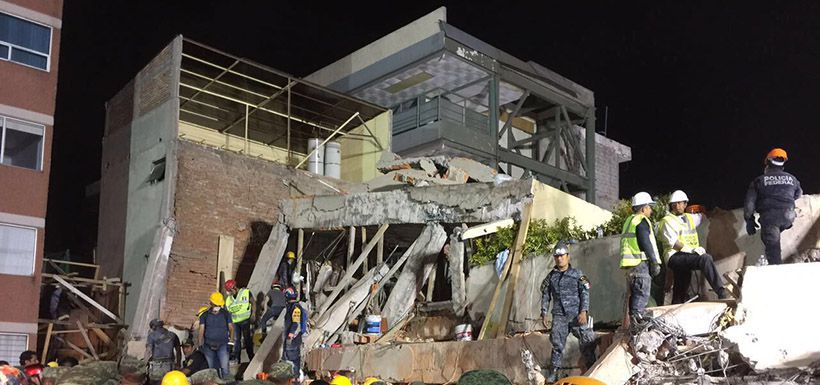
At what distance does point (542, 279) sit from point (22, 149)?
1260 cm

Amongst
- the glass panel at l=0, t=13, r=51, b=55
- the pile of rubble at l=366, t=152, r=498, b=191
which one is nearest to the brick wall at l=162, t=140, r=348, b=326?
the pile of rubble at l=366, t=152, r=498, b=191

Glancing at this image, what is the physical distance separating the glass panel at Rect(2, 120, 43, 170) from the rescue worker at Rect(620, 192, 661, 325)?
47.2 feet

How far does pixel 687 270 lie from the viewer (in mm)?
11484

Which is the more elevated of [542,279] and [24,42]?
[24,42]

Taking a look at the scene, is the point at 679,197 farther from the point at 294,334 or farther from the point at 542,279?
the point at 294,334

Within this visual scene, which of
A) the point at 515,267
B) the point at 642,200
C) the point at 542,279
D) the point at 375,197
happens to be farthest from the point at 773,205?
the point at 375,197

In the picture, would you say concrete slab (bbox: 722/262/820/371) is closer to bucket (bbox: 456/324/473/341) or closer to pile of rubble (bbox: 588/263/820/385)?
pile of rubble (bbox: 588/263/820/385)

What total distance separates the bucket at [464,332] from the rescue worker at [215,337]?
391cm

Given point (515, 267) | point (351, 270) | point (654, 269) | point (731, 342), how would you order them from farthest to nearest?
point (351, 270), point (515, 267), point (654, 269), point (731, 342)

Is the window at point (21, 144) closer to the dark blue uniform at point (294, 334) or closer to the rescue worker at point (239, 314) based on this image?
the rescue worker at point (239, 314)

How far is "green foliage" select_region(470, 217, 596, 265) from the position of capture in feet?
49.0

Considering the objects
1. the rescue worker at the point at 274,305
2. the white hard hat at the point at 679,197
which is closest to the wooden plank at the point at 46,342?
the rescue worker at the point at 274,305

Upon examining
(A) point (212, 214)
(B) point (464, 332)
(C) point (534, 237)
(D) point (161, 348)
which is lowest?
(D) point (161, 348)

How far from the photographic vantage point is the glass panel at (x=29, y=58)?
799 inches
